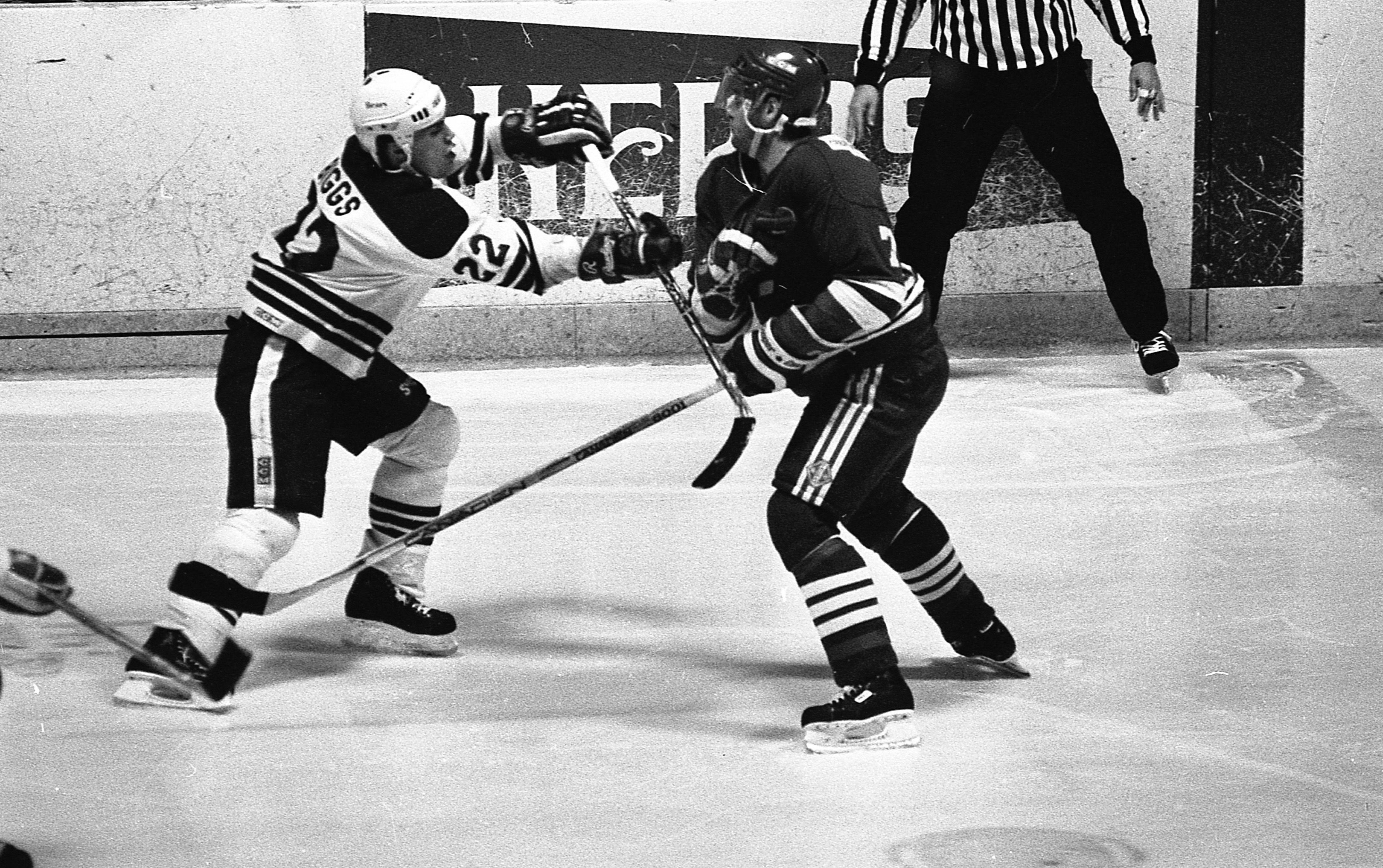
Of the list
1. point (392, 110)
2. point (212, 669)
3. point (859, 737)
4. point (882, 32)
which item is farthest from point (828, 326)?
point (882, 32)

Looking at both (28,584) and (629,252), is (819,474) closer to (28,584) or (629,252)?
(629,252)

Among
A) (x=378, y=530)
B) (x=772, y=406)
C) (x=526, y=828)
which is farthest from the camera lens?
(x=772, y=406)

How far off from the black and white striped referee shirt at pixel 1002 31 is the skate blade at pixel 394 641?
2.94 metres

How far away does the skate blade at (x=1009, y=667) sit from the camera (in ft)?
13.6

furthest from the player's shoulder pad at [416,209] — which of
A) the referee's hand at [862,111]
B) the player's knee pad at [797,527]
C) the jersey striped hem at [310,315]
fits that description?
the referee's hand at [862,111]

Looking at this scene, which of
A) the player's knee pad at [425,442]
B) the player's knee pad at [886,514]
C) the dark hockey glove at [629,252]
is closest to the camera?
the dark hockey glove at [629,252]

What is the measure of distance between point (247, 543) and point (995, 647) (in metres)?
1.53

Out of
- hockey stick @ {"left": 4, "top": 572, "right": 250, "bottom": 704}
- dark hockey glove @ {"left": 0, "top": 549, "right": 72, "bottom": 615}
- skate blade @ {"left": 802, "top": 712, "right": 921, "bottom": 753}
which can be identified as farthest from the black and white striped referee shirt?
dark hockey glove @ {"left": 0, "top": 549, "right": 72, "bottom": 615}

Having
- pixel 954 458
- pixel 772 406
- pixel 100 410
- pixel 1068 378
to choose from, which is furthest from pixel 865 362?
pixel 100 410

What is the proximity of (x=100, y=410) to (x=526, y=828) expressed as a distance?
3.74 meters

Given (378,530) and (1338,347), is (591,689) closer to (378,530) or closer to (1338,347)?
(378,530)

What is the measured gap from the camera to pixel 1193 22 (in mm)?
7066

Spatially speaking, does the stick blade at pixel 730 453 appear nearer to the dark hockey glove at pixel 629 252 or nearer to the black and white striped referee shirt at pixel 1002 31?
the dark hockey glove at pixel 629 252

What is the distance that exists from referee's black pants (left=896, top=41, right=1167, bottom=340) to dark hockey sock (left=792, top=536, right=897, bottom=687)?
2.94 m
